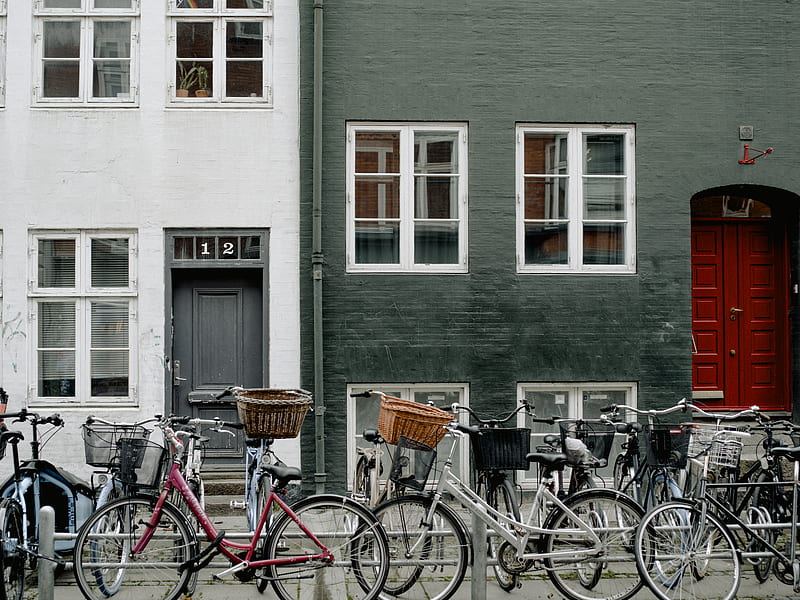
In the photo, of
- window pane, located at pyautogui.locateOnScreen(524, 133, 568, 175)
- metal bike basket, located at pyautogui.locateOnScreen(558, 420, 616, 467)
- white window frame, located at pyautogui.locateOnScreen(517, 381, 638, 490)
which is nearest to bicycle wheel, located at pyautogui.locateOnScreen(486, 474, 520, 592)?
metal bike basket, located at pyautogui.locateOnScreen(558, 420, 616, 467)

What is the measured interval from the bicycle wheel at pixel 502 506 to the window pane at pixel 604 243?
3738mm

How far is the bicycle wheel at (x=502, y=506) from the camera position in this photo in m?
6.64

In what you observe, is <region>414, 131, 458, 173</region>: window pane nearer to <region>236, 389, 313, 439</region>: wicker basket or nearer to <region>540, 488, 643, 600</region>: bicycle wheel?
<region>236, 389, 313, 439</region>: wicker basket

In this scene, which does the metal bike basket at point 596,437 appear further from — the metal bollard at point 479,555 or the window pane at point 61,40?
the window pane at point 61,40

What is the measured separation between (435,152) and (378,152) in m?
0.63

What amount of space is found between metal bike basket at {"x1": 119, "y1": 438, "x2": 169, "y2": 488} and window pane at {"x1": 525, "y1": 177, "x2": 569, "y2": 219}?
505 centimetres

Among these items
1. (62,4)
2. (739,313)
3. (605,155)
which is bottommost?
(739,313)

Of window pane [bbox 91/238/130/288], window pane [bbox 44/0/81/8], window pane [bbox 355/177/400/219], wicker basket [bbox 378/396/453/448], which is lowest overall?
wicker basket [bbox 378/396/453/448]

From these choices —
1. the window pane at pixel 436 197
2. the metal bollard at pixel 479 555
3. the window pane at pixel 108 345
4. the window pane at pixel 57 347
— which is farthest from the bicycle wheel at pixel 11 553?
the window pane at pixel 436 197

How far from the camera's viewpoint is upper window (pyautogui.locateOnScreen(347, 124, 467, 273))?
9.73 metres

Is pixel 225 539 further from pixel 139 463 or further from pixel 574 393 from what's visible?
pixel 574 393

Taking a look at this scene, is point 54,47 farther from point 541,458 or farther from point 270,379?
point 541,458

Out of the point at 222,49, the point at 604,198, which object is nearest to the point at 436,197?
the point at 604,198

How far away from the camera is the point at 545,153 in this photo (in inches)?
390
